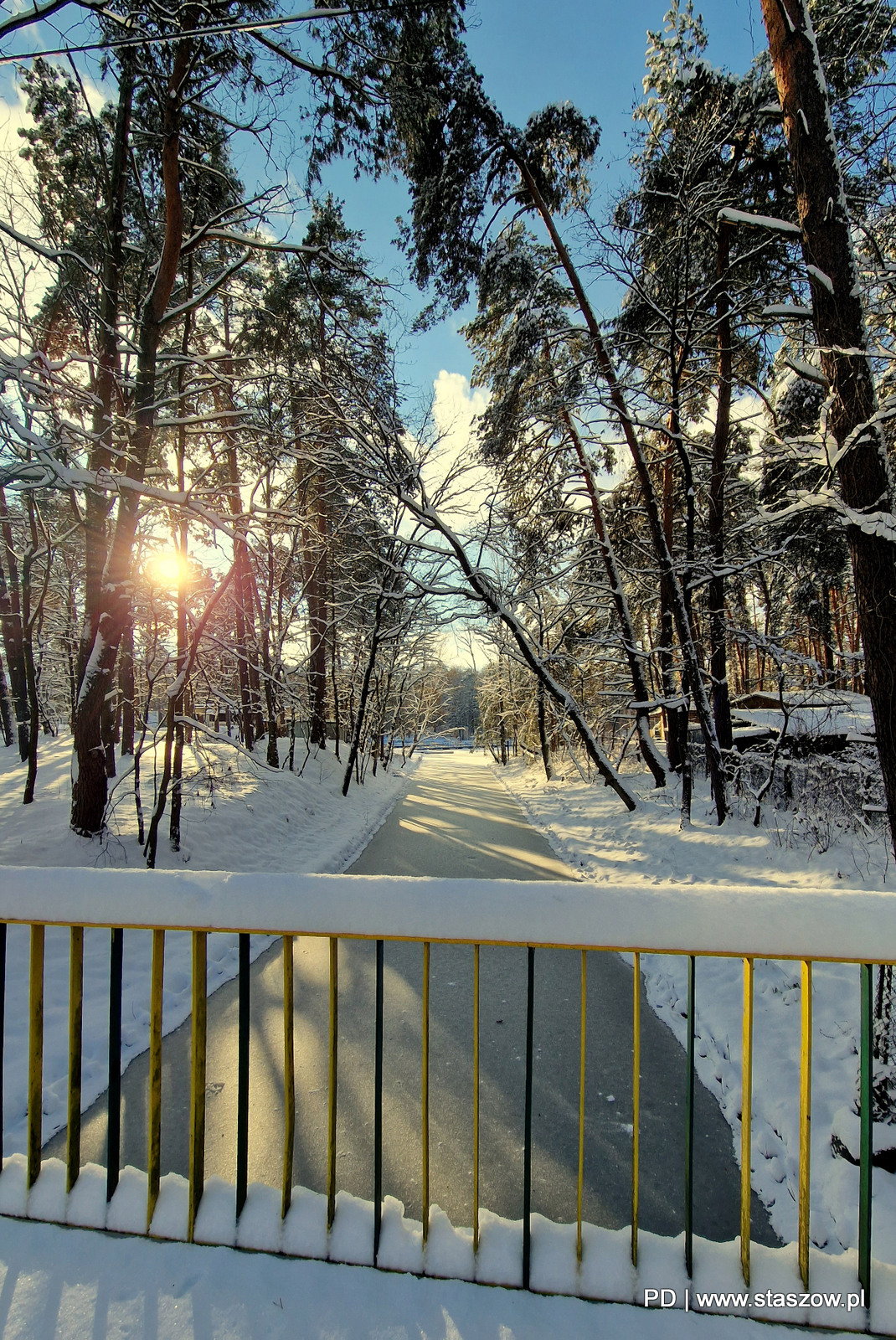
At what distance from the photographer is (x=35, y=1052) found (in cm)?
188

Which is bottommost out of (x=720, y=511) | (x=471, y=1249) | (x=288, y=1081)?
(x=471, y=1249)

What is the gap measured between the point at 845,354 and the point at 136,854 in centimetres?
798

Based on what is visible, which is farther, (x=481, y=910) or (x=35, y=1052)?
(x=35, y=1052)

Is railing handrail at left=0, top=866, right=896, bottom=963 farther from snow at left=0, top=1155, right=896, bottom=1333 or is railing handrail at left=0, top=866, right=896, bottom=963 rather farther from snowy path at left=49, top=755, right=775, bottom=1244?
snowy path at left=49, top=755, right=775, bottom=1244

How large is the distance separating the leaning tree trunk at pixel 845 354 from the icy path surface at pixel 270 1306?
10.6 ft

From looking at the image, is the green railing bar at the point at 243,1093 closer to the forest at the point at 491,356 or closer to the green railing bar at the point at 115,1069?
the green railing bar at the point at 115,1069

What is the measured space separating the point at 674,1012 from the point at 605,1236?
239 cm

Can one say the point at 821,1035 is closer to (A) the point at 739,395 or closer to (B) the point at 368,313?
(A) the point at 739,395

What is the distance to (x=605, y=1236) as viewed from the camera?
1632 mm

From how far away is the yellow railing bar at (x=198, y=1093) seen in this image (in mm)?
1688

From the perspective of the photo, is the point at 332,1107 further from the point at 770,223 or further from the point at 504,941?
the point at 770,223

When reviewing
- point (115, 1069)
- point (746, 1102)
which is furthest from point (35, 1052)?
point (746, 1102)

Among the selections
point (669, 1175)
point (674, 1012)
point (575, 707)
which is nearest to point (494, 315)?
point (575, 707)

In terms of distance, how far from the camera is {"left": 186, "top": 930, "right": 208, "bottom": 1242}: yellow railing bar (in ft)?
Result: 5.54
